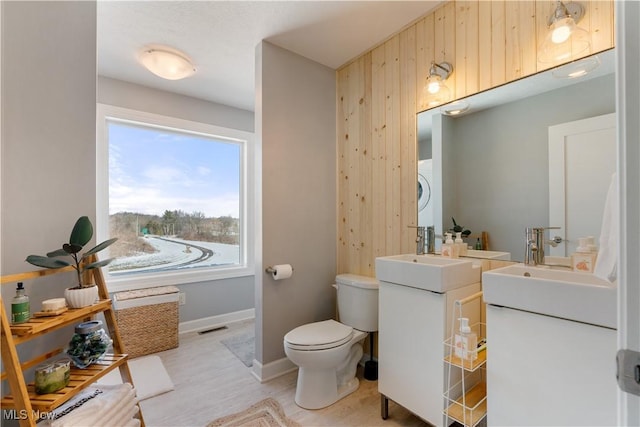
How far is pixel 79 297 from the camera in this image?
1218 millimetres

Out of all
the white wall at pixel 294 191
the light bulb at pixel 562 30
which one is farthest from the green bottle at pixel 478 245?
the white wall at pixel 294 191

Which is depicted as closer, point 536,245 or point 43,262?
point 43,262

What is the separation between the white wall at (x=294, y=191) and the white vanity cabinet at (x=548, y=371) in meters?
1.44

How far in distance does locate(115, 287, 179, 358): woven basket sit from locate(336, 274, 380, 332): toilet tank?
1.63 m

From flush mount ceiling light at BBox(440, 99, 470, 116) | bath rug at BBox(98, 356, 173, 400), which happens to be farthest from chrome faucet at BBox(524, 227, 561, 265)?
bath rug at BBox(98, 356, 173, 400)

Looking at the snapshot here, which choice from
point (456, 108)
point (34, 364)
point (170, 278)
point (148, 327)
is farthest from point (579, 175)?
point (170, 278)

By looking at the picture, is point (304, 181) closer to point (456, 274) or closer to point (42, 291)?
point (456, 274)

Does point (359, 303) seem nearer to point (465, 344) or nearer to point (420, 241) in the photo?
point (420, 241)

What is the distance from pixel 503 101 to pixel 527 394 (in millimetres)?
1452

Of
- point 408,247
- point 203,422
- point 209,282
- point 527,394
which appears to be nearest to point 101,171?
point 209,282

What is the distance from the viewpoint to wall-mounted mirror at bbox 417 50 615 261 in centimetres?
132

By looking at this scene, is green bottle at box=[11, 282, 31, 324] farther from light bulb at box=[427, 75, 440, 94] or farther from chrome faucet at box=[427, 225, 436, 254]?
light bulb at box=[427, 75, 440, 94]

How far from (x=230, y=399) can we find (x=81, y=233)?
1396 mm

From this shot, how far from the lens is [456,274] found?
1.48 m
